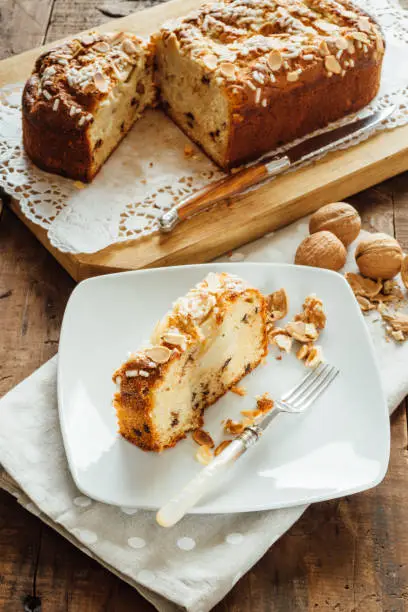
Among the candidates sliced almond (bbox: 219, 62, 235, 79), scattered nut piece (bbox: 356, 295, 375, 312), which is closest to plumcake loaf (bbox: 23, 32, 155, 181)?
sliced almond (bbox: 219, 62, 235, 79)

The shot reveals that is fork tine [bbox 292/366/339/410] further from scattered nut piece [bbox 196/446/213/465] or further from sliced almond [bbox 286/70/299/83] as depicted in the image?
sliced almond [bbox 286/70/299/83]

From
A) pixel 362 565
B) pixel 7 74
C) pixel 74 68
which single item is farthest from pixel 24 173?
pixel 362 565

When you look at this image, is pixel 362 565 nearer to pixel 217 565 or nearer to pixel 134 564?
pixel 217 565

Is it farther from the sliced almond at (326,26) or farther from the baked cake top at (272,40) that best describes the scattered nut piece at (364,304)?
the sliced almond at (326,26)

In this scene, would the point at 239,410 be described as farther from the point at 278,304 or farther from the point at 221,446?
the point at 278,304

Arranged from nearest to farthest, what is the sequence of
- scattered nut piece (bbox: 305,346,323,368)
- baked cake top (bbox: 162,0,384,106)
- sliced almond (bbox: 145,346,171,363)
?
sliced almond (bbox: 145,346,171,363), scattered nut piece (bbox: 305,346,323,368), baked cake top (bbox: 162,0,384,106)

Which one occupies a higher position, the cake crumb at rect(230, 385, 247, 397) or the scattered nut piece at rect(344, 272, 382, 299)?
the scattered nut piece at rect(344, 272, 382, 299)
